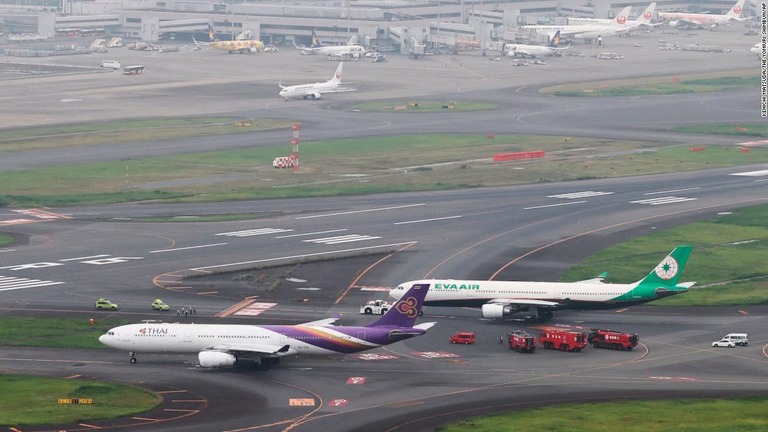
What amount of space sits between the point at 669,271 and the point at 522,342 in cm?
1775

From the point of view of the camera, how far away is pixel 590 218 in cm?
16688

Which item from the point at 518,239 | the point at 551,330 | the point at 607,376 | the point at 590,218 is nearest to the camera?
the point at 607,376

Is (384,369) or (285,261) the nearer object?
(384,369)

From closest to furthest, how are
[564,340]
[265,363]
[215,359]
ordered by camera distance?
[215,359] → [265,363] → [564,340]

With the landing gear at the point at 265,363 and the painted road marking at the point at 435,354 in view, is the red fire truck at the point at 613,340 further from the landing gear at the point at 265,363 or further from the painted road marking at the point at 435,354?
the landing gear at the point at 265,363

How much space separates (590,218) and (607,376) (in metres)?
68.3

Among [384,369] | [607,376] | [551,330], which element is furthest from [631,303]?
[384,369]

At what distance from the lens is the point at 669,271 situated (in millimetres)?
117562

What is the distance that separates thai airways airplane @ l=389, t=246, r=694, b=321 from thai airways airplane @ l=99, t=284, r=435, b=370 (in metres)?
16.1

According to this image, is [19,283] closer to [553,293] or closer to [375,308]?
[375,308]

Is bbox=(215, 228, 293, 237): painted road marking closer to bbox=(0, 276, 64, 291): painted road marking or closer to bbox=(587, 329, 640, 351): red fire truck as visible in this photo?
bbox=(0, 276, 64, 291): painted road marking

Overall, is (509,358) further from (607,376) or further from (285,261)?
(285,261)

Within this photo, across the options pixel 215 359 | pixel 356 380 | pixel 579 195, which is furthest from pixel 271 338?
pixel 579 195

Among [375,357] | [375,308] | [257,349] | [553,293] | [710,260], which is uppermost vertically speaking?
[553,293]
